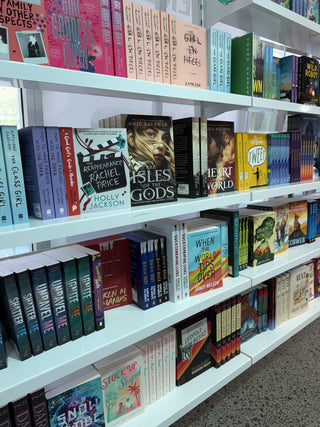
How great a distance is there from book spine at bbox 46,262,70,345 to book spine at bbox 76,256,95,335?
53 millimetres

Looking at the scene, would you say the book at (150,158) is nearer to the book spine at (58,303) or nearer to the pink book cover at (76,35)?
the pink book cover at (76,35)

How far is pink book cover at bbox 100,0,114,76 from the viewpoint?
828 mm

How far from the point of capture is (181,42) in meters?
1.01

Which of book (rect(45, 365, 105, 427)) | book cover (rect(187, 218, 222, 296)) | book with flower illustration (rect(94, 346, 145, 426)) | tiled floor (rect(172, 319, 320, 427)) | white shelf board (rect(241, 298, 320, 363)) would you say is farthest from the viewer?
white shelf board (rect(241, 298, 320, 363))

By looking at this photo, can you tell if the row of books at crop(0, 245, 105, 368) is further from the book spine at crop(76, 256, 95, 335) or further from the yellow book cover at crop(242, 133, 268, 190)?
the yellow book cover at crop(242, 133, 268, 190)

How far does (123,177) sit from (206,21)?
0.87 metres

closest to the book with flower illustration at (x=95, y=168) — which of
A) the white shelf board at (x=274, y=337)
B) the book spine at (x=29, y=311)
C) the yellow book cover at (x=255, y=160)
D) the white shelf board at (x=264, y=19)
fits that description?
the book spine at (x=29, y=311)

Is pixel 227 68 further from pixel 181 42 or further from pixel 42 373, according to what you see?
A: pixel 42 373

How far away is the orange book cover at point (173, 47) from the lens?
974 millimetres

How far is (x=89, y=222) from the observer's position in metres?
0.79

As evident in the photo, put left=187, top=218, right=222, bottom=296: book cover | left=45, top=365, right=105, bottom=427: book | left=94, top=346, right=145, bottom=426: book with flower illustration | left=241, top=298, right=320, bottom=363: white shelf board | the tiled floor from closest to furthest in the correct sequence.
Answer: left=45, top=365, right=105, bottom=427: book < left=94, top=346, right=145, bottom=426: book with flower illustration < left=187, top=218, right=222, bottom=296: book cover < the tiled floor < left=241, top=298, right=320, bottom=363: white shelf board

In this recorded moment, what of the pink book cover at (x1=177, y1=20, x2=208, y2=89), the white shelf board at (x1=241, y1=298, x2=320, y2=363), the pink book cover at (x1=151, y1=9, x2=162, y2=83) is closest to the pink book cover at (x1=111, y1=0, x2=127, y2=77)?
the pink book cover at (x1=151, y1=9, x2=162, y2=83)

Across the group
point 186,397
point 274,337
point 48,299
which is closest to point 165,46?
point 48,299

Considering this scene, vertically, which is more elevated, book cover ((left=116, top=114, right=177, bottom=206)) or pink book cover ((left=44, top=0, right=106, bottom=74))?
pink book cover ((left=44, top=0, right=106, bottom=74))
